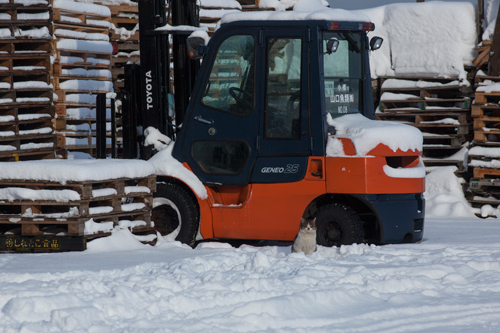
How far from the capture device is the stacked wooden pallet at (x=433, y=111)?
33.6 feet

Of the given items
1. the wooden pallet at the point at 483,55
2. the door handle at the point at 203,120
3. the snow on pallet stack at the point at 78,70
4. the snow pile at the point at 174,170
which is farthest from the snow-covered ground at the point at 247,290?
the wooden pallet at the point at 483,55

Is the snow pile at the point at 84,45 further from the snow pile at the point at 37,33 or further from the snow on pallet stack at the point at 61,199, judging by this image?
the snow on pallet stack at the point at 61,199

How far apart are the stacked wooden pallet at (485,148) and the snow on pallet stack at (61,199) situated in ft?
19.3

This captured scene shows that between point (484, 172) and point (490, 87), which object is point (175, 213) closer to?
point (484, 172)

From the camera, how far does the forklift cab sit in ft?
19.9

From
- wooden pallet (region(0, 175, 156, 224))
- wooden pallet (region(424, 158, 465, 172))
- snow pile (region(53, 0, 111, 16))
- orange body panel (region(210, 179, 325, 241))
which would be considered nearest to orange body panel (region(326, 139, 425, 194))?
orange body panel (region(210, 179, 325, 241))

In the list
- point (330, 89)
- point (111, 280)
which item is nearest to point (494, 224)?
point (330, 89)

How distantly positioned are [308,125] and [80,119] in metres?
4.72

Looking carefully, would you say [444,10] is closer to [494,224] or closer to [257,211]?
[494,224]

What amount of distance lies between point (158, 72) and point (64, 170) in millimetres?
1876

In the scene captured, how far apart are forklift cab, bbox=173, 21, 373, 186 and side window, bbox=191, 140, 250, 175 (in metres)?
0.01

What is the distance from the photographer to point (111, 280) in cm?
435

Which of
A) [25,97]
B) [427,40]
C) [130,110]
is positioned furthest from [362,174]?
[427,40]

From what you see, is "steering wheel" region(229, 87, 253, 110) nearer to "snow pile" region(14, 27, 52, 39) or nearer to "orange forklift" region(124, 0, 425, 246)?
"orange forklift" region(124, 0, 425, 246)
